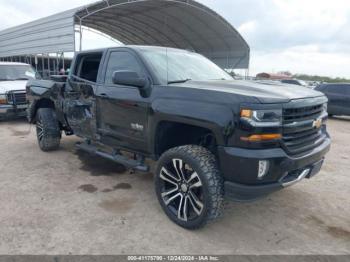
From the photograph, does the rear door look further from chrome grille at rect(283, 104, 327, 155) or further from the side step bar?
chrome grille at rect(283, 104, 327, 155)

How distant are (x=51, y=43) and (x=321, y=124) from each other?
18.3 m

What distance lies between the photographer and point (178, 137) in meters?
3.86

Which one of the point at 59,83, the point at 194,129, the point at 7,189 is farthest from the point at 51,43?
the point at 194,129

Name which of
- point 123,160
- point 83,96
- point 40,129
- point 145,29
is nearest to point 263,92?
point 123,160

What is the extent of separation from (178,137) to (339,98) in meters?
11.8

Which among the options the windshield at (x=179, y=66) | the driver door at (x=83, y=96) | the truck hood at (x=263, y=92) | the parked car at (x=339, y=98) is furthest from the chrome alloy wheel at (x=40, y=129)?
the parked car at (x=339, y=98)

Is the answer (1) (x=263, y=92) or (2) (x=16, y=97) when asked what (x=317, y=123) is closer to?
(1) (x=263, y=92)

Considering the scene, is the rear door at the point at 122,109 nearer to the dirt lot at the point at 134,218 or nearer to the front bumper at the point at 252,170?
the dirt lot at the point at 134,218

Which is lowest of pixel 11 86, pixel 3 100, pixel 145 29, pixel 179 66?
pixel 3 100

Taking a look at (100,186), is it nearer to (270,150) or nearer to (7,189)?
(7,189)

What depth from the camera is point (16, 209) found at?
3791 millimetres

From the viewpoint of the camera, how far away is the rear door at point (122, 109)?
12.9 feet

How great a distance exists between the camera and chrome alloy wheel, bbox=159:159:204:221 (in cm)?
332

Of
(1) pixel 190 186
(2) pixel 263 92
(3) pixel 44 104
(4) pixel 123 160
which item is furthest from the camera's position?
(3) pixel 44 104
